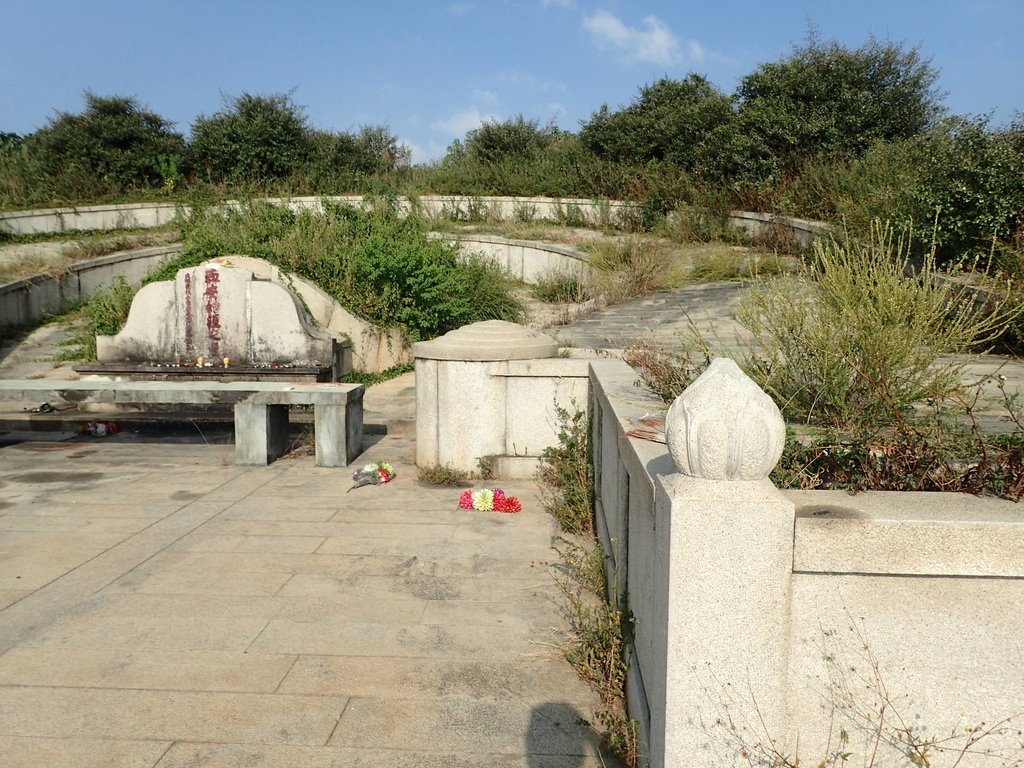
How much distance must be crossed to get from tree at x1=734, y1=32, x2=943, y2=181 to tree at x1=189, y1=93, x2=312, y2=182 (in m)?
12.1

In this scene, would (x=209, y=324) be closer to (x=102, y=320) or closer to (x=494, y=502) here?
(x=102, y=320)

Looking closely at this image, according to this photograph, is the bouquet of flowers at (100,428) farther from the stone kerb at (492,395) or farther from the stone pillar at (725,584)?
the stone pillar at (725,584)

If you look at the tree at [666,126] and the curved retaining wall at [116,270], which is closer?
the curved retaining wall at [116,270]

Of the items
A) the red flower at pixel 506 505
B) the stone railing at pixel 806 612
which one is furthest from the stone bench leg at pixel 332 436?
the stone railing at pixel 806 612

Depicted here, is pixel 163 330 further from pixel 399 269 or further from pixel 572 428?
pixel 572 428

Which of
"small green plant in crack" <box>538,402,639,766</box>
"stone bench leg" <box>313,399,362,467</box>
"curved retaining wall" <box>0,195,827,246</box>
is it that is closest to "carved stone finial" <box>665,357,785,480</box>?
"small green plant in crack" <box>538,402,639,766</box>

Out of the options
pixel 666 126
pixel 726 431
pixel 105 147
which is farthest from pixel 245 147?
pixel 726 431

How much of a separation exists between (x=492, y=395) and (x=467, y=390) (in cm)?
20

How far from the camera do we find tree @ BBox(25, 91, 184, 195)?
21094mm

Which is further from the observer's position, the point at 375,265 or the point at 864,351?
the point at 375,265

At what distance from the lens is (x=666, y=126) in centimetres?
2034

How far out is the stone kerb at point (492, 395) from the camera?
636cm

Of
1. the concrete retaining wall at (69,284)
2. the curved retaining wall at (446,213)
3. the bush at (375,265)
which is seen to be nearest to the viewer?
the bush at (375,265)

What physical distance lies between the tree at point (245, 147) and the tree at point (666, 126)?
323 inches
